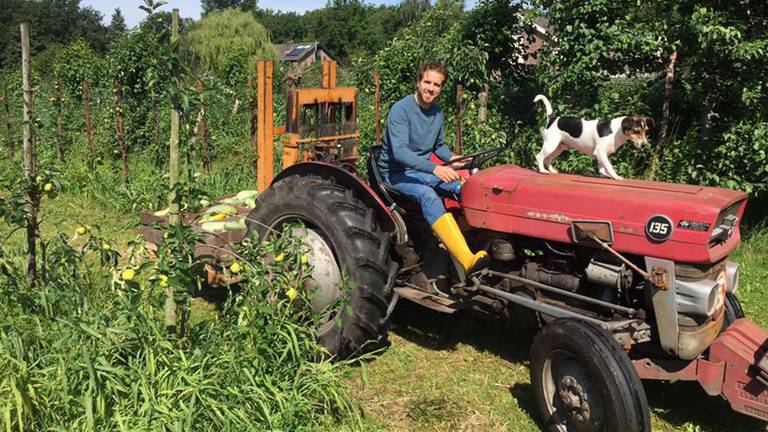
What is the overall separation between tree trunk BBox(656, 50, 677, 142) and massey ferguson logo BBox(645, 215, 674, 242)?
12.4ft

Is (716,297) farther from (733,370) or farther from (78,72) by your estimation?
(78,72)

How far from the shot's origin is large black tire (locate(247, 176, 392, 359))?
11.1 ft

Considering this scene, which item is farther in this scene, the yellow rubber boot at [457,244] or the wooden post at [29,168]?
the yellow rubber boot at [457,244]

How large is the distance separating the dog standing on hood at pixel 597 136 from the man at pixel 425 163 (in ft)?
3.82

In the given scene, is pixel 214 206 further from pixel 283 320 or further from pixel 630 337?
pixel 630 337

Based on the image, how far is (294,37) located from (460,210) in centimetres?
8367

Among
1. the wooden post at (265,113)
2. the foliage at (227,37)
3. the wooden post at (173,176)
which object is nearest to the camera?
the wooden post at (173,176)

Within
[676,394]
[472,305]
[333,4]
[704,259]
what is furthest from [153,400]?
[333,4]

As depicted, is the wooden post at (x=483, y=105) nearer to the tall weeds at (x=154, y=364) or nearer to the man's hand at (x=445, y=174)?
the man's hand at (x=445, y=174)

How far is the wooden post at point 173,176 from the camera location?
238 centimetres

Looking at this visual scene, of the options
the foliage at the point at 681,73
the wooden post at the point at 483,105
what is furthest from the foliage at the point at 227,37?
the foliage at the point at 681,73

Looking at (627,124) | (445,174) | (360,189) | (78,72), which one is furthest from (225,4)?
(445,174)

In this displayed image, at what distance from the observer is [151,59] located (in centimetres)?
245

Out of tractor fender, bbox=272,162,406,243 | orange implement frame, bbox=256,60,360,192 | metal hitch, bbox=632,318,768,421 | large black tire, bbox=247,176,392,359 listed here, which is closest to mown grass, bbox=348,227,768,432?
large black tire, bbox=247,176,392,359
